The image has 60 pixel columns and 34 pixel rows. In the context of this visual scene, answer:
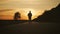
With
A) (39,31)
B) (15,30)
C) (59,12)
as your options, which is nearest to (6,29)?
(15,30)

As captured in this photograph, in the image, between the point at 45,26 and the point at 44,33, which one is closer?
the point at 44,33

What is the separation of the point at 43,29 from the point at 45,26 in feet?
1.80

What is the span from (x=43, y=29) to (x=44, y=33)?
63 cm

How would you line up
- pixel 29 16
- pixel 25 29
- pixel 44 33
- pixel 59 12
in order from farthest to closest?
pixel 59 12, pixel 29 16, pixel 25 29, pixel 44 33

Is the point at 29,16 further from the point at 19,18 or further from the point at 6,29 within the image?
the point at 6,29

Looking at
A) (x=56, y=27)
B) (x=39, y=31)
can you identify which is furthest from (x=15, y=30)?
(x=56, y=27)

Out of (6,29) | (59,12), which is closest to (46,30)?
(6,29)

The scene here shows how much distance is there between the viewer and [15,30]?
10.9 meters

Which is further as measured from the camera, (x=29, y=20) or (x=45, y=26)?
(x=29, y=20)

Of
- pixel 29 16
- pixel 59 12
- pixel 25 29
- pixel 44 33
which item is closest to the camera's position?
pixel 44 33

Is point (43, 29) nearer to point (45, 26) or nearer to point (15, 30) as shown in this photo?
point (45, 26)

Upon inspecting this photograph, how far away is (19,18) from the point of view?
1380 centimetres

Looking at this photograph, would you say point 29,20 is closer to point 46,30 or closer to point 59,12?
point 46,30

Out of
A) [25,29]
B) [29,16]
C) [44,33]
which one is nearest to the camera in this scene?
[44,33]
